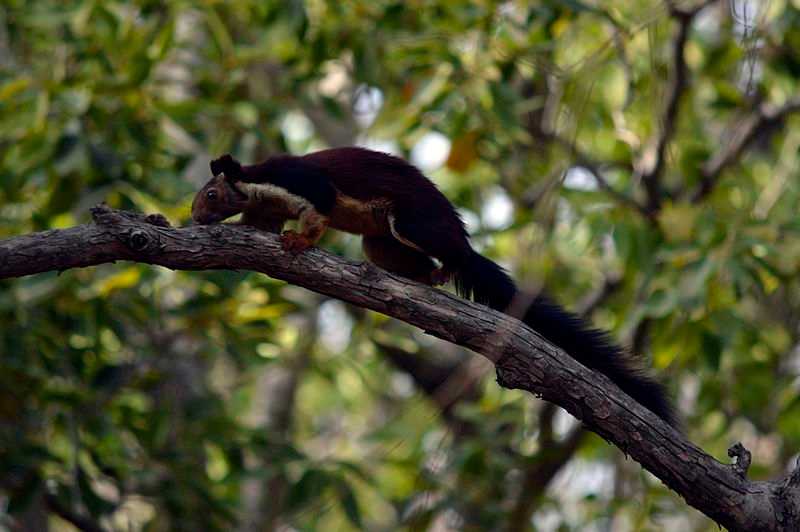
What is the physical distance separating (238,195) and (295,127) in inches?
243

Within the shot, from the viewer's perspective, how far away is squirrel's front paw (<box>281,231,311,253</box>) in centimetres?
340

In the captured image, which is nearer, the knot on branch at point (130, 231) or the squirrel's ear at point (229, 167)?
the knot on branch at point (130, 231)

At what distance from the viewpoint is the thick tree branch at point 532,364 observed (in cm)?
336

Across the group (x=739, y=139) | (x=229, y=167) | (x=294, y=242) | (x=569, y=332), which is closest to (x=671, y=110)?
(x=739, y=139)

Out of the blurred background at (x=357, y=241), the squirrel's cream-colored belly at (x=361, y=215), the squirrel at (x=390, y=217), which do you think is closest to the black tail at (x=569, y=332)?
the squirrel at (x=390, y=217)

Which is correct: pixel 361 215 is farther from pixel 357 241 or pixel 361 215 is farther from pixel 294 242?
pixel 357 241

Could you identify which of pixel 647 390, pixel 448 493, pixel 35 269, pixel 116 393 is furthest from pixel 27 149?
pixel 647 390

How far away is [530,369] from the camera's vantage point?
338 centimetres

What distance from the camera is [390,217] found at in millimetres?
4016

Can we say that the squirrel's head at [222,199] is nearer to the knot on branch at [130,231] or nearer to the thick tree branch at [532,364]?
the thick tree branch at [532,364]

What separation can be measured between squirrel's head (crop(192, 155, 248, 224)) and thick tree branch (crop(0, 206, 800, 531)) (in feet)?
2.16

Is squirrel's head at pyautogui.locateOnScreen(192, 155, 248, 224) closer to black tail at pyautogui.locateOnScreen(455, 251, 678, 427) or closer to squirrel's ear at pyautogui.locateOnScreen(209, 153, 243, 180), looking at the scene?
squirrel's ear at pyautogui.locateOnScreen(209, 153, 243, 180)

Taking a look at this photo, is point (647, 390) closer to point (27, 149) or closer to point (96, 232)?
point (96, 232)

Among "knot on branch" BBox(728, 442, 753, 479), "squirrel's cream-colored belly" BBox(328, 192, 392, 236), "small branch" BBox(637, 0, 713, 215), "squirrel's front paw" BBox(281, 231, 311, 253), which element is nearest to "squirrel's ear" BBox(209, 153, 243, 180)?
"squirrel's cream-colored belly" BBox(328, 192, 392, 236)
